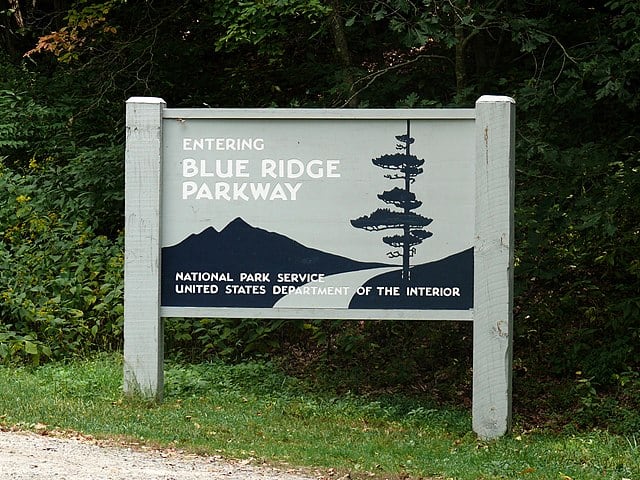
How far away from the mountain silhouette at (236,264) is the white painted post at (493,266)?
3.71 ft

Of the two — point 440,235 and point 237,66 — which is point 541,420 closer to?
point 440,235

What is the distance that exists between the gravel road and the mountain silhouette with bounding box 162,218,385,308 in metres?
1.85

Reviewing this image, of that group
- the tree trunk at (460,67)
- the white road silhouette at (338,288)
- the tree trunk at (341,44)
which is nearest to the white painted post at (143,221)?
the white road silhouette at (338,288)

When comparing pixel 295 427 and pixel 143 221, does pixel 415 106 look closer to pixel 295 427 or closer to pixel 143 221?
pixel 143 221

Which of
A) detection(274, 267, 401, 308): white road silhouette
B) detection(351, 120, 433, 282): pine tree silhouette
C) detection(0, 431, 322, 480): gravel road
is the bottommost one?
detection(0, 431, 322, 480): gravel road

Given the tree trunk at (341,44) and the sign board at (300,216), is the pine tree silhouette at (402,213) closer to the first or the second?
the sign board at (300,216)

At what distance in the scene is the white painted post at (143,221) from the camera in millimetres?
9086

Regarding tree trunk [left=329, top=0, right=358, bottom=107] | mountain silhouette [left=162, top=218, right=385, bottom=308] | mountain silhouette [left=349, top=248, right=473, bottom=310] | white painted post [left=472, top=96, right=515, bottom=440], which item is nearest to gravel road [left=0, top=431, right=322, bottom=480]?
mountain silhouette [left=162, top=218, right=385, bottom=308]

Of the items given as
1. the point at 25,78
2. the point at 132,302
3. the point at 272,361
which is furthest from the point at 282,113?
the point at 25,78

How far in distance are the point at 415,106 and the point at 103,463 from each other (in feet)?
19.6

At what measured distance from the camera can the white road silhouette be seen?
353 inches

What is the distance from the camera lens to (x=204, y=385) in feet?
33.4

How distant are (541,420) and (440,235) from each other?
2.89 m

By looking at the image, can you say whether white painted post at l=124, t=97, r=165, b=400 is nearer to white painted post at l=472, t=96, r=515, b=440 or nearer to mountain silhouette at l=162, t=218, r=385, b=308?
mountain silhouette at l=162, t=218, r=385, b=308
